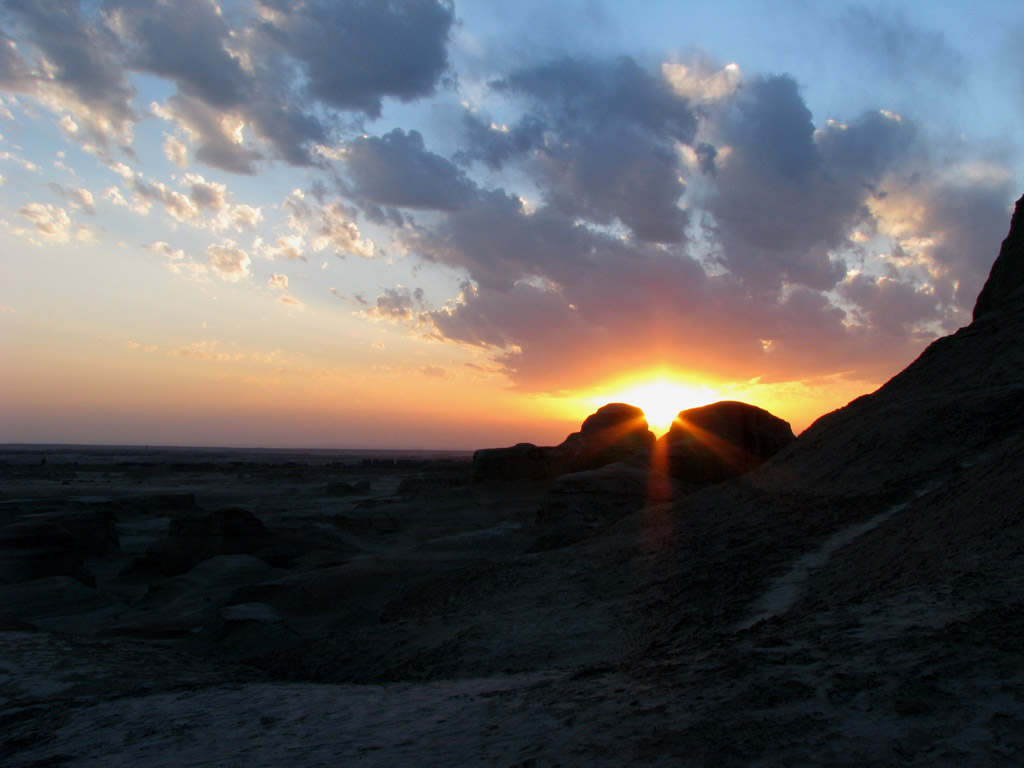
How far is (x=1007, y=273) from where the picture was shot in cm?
1255

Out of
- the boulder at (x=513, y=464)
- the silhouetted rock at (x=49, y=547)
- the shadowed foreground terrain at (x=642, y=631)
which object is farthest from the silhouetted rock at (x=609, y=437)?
the silhouetted rock at (x=49, y=547)

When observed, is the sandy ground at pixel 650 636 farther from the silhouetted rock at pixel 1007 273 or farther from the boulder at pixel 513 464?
the boulder at pixel 513 464

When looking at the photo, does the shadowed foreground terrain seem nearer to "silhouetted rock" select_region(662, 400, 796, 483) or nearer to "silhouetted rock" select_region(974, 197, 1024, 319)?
"silhouetted rock" select_region(974, 197, 1024, 319)

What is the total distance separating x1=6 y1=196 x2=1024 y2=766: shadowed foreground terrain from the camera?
2.92 meters

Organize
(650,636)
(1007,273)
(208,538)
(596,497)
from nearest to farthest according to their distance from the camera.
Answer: (650,636)
(1007,273)
(208,538)
(596,497)

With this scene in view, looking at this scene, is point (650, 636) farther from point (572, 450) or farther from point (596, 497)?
point (572, 450)

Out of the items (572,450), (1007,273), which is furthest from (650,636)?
(572,450)

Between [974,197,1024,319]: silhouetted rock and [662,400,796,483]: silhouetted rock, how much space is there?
10165 millimetres

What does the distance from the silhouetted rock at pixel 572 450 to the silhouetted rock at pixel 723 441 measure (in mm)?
6657

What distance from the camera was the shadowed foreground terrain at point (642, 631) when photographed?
A: 2.92m

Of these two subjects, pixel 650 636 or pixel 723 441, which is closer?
pixel 650 636

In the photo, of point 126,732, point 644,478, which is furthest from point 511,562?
point 644,478

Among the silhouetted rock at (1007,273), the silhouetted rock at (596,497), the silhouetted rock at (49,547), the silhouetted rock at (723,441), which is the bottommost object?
the silhouetted rock at (49,547)

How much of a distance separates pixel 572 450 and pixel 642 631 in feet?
98.6
